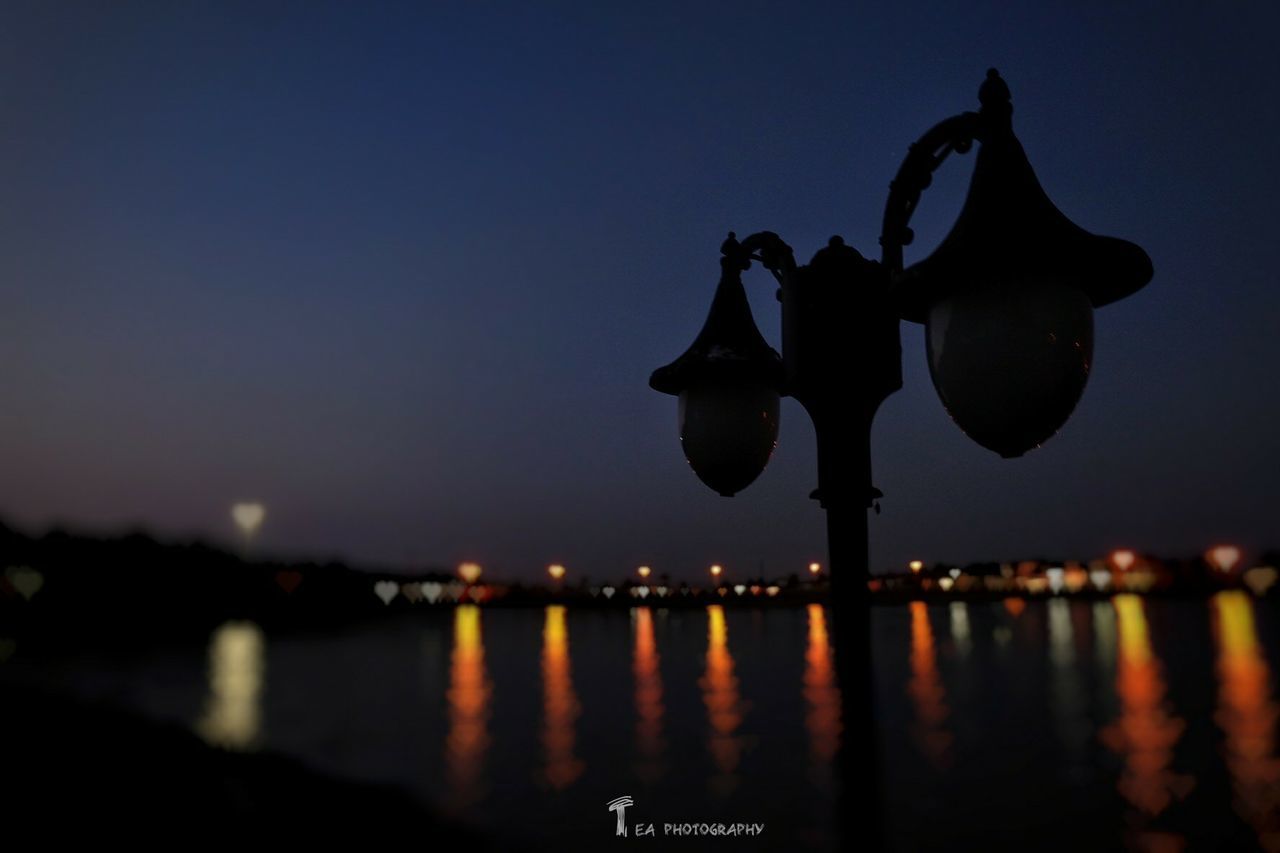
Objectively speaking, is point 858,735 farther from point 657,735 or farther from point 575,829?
point 657,735

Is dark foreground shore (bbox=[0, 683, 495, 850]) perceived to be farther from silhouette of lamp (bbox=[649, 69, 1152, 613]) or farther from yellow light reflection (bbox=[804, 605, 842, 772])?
silhouette of lamp (bbox=[649, 69, 1152, 613])

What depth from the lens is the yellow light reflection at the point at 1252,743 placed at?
1894 millimetres

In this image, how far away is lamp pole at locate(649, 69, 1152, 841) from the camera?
2.12 metres

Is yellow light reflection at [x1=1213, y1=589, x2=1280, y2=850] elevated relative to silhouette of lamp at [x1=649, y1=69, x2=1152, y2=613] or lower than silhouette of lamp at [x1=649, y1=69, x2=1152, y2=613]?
lower

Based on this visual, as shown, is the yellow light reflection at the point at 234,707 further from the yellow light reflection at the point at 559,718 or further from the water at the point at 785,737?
the yellow light reflection at the point at 559,718

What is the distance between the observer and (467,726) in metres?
3.62

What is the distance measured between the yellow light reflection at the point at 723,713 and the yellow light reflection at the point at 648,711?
20 centimetres

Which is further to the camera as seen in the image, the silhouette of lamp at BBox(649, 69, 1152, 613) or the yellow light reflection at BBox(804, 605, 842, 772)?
the yellow light reflection at BBox(804, 605, 842, 772)

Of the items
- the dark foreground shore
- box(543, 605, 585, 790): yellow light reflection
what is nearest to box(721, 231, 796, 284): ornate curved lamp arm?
box(543, 605, 585, 790): yellow light reflection

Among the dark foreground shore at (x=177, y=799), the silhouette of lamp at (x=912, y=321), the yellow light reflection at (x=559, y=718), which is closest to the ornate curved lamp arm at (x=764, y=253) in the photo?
the silhouette of lamp at (x=912, y=321)

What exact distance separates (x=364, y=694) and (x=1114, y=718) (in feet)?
12.5

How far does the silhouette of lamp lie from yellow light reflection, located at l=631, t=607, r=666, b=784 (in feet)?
2.58

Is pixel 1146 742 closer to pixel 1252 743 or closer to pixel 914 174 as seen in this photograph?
pixel 1252 743

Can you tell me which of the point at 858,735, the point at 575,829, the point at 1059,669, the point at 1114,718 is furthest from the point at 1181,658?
the point at 575,829
